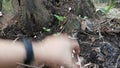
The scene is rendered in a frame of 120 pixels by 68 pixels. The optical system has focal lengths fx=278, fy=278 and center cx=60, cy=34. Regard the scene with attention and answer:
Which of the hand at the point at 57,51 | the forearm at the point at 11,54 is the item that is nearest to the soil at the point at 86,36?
the hand at the point at 57,51

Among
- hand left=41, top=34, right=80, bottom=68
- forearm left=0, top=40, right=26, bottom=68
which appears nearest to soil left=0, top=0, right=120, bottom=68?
hand left=41, top=34, right=80, bottom=68

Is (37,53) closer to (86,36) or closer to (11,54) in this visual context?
(11,54)

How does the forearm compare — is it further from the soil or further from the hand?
the soil

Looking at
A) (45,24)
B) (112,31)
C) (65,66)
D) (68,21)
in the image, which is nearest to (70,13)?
(68,21)

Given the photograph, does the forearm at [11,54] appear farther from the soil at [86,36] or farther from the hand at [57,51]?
the soil at [86,36]

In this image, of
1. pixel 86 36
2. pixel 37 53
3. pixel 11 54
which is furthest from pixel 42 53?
pixel 86 36
